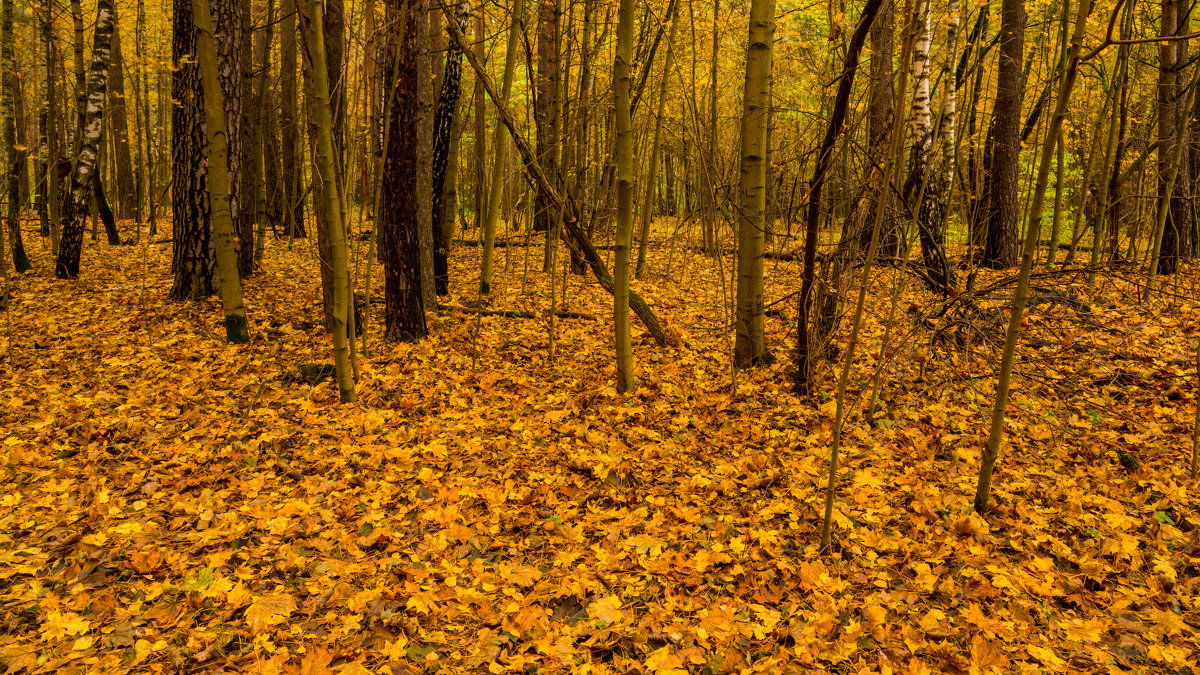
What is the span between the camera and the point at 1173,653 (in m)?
2.63

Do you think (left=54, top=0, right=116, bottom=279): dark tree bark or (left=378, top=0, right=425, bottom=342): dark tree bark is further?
(left=54, top=0, right=116, bottom=279): dark tree bark

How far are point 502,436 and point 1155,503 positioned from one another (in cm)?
425

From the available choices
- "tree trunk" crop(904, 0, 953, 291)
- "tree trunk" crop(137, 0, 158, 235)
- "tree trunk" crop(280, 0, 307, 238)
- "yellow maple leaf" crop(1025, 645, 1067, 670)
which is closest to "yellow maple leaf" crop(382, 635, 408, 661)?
"yellow maple leaf" crop(1025, 645, 1067, 670)

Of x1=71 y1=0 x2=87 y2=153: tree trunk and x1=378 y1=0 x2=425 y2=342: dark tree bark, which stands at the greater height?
x1=71 y1=0 x2=87 y2=153: tree trunk

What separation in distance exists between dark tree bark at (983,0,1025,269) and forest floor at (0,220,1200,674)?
3.17m

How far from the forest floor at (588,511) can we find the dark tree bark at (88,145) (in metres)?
3.71

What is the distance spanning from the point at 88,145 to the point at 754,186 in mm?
9486

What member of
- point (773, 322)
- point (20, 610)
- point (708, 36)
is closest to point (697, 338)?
point (773, 322)

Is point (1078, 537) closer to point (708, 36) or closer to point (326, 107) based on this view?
point (326, 107)

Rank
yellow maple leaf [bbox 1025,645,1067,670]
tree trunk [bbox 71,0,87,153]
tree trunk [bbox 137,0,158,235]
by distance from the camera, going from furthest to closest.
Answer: tree trunk [bbox 137,0,158,235]
tree trunk [bbox 71,0,87,153]
yellow maple leaf [bbox 1025,645,1067,670]

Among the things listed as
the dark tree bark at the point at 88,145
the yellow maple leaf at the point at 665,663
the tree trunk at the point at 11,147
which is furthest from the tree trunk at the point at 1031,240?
the tree trunk at the point at 11,147

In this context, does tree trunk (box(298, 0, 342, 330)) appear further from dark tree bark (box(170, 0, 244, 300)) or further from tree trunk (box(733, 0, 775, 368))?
tree trunk (box(733, 0, 775, 368))

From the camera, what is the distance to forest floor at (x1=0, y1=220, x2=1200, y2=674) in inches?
111

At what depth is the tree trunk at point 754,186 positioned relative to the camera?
16.6ft
